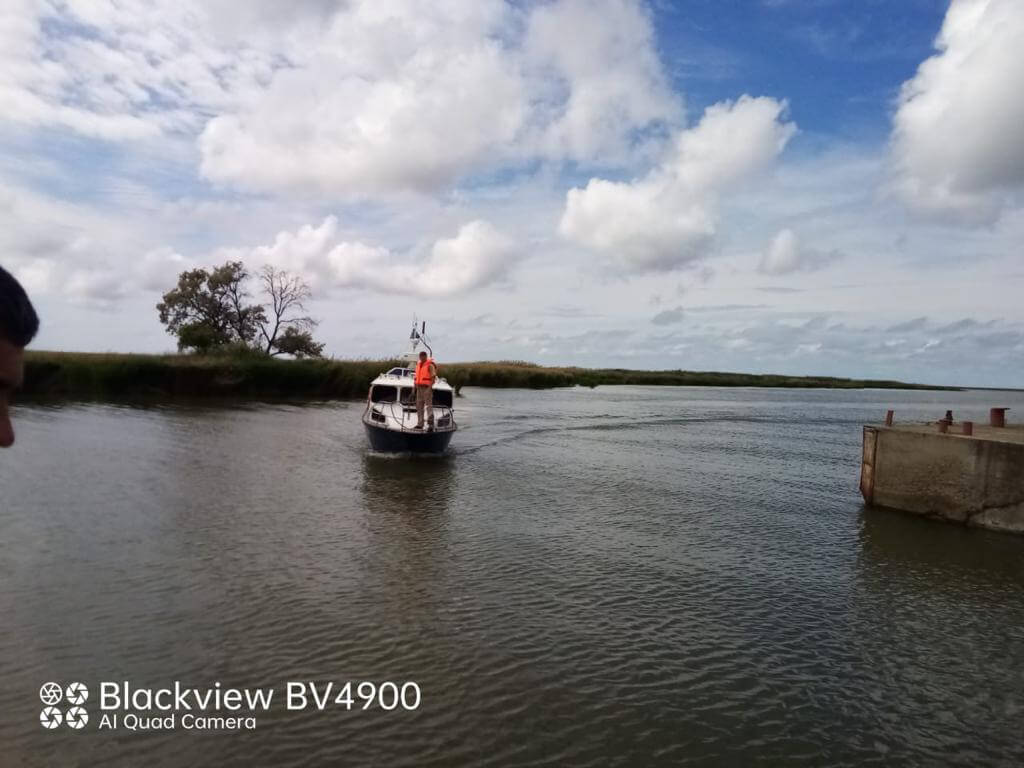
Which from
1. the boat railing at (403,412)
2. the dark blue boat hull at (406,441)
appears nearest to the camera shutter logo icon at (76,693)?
the dark blue boat hull at (406,441)

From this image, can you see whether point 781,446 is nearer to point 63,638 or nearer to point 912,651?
point 912,651

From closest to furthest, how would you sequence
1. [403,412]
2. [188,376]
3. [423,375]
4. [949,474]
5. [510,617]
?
[510,617], [949,474], [423,375], [403,412], [188,376]

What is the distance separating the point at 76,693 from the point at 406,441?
53.6 feet

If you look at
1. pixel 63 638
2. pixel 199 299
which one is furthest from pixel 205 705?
pixel 199 299

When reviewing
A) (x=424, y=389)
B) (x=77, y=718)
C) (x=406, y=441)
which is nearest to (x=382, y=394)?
(x=424, y=389)

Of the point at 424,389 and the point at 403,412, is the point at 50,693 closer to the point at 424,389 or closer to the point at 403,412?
the point at 424,389

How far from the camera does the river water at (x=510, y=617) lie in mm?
6297

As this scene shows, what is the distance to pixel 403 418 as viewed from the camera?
Answer: 23.7 metres

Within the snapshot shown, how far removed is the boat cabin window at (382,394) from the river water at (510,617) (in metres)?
6.85

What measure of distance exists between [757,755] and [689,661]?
1.78 metres

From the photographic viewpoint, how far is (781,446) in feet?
99.9

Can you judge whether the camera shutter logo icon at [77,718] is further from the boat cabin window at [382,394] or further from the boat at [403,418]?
the boat cabin window at [382,394]

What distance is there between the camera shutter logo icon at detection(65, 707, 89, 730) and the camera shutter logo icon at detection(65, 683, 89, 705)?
0.12 m

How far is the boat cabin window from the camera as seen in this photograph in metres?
25.4
